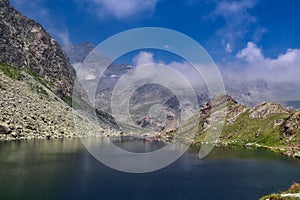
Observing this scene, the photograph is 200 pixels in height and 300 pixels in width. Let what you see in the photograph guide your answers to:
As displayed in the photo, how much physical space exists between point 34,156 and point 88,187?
54.7 m

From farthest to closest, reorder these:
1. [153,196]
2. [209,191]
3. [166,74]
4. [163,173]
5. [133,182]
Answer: [166,74] < [163,173] < [133,182] < [209,191] < [153,196]

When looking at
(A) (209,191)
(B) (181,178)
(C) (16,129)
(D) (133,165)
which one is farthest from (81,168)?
(C) (16,129)

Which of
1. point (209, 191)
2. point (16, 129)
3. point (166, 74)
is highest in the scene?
point (166, 74)

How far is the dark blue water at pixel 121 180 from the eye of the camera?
79.4 meters

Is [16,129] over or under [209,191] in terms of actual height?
over

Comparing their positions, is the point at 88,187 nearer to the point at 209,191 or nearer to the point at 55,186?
the point at 55,186

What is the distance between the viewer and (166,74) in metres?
138

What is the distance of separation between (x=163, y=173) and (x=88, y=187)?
3704 centimetres

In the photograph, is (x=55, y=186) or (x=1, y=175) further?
(x=1, y=175)

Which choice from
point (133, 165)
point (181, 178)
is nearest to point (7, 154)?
point (133, 165)

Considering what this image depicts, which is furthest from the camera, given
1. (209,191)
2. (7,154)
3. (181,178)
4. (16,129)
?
(16,129)

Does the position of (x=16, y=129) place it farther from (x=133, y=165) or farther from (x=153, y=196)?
(x=153, y=196)

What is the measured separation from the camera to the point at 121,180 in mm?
96938

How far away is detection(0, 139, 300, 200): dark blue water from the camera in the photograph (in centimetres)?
7938
